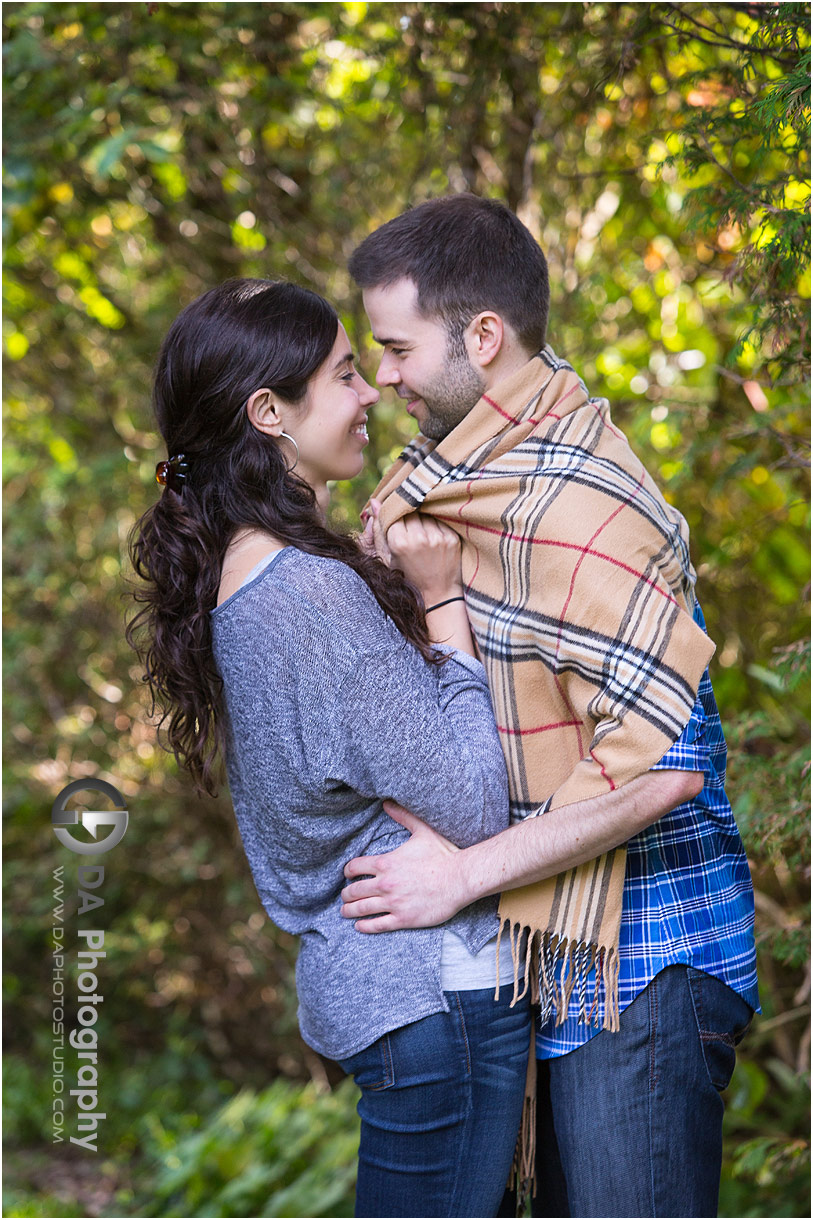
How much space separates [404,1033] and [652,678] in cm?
64

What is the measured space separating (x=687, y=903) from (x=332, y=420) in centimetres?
96

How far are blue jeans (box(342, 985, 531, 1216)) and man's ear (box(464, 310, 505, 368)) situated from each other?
39.5 inches

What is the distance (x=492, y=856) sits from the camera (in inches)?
56.2

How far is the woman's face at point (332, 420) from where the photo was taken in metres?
1.63

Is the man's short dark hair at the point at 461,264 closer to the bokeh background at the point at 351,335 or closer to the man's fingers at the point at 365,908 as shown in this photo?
the bokeh background at the point at 351,335

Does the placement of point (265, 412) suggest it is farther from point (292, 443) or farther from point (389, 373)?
point (389, 373)

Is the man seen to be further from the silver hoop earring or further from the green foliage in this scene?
the green foliage

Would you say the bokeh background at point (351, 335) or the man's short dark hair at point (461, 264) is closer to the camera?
the man's short dark hair at point (461, 264)

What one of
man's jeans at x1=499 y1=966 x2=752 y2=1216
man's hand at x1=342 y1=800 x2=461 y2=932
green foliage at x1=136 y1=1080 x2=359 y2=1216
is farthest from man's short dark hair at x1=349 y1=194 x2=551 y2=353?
green foliage at x1=136 y1=1080 x2=359 y2=1216

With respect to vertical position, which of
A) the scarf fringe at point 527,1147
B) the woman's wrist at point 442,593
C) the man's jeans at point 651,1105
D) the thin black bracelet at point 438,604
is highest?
the woman's wrist at point 442,593

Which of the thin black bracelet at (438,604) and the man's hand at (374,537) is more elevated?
the man's hand at (374,537)

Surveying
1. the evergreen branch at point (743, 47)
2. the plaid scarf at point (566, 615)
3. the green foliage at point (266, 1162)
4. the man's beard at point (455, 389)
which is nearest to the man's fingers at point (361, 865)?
the plaid scarf at point (566, 615)

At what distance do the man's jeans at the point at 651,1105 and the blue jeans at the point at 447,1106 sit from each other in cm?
10

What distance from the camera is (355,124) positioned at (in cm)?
327
